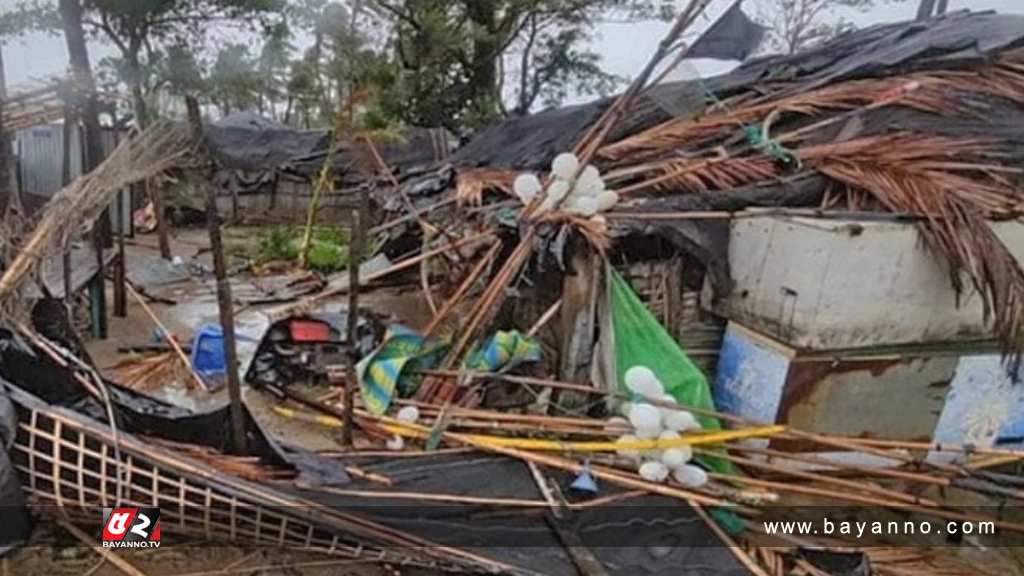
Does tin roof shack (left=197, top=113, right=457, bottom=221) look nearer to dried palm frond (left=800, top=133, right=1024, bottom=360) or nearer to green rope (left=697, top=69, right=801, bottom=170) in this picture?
green rope (left=697, top=69, right=801, bottom=170)

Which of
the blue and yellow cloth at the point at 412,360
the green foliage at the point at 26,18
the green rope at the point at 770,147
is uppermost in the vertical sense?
the green foliage at the point at 26,18

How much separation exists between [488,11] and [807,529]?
44.6 feet

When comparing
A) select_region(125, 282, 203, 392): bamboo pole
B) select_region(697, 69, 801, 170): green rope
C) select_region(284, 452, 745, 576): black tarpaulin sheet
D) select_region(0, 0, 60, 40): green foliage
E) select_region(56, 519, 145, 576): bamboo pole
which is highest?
select_region(0, 0, 60, 40): green foliage

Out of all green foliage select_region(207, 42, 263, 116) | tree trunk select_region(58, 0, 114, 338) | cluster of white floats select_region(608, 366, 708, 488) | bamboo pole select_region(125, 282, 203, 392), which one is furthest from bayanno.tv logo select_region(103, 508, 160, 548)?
green foliage select_region(207, 42, 263, 116)

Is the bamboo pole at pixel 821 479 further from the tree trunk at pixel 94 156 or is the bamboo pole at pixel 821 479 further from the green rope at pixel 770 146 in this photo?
the tree trunk at pixel 94 156

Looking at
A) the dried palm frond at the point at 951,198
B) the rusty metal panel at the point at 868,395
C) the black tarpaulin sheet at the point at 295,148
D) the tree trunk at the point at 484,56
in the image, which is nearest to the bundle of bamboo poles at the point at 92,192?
the rusty metal panel at the point at 868,395

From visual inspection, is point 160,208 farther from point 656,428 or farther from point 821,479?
point 821,479

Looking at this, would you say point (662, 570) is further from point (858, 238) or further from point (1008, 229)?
point (1008, 229)

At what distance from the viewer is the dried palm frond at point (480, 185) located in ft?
20.5

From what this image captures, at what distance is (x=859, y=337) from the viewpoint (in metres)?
4.27

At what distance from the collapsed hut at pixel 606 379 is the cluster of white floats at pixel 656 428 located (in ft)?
0.09

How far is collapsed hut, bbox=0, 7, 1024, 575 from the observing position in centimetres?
331

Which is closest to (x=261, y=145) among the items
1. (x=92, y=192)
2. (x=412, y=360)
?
(x=92, y=192)

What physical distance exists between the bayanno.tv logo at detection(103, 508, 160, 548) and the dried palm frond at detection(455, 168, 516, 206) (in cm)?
362
